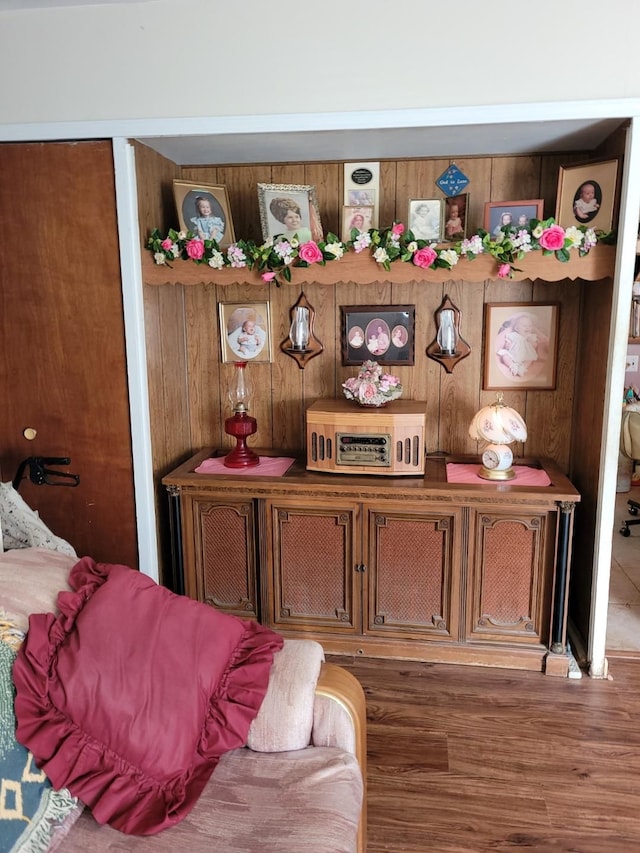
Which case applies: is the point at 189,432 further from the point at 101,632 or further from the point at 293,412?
the point at 101,632

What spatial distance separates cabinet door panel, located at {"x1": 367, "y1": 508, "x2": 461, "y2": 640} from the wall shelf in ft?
3.12

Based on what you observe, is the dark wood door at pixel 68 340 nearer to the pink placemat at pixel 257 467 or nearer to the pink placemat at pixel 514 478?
the pink placemat at pixel 257 467

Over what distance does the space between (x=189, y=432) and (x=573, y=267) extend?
6.27 ft

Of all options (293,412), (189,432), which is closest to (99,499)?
(189,432)

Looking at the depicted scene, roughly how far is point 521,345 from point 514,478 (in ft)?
2.10

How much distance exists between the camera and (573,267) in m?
2.44

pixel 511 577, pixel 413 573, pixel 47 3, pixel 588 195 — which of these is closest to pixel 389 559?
pixel 413 573

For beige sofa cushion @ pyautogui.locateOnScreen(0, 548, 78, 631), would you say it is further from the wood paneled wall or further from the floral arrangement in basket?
the floral arrangement in basket

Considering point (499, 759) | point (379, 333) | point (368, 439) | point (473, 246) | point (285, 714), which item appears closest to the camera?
point (285, 714)

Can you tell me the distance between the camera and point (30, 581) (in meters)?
1.57

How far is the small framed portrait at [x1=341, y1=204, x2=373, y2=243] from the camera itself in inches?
109

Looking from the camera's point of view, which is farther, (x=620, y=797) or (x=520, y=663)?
(x=520, y=663)

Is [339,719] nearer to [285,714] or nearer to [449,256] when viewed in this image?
[285,714]

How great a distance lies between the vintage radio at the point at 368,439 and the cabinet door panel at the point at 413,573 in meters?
0.20
